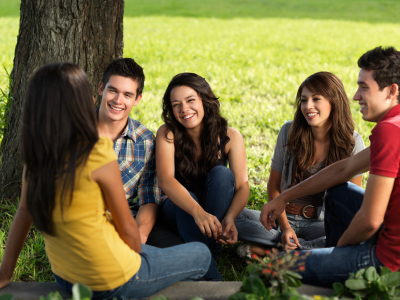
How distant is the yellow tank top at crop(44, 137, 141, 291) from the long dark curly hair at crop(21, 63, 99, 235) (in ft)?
0.14

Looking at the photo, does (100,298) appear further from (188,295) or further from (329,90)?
(329,90)

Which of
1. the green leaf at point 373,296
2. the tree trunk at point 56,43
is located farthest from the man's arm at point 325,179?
the tree trunk at point 56,43

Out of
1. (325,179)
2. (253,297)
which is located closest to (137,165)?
(325,179)

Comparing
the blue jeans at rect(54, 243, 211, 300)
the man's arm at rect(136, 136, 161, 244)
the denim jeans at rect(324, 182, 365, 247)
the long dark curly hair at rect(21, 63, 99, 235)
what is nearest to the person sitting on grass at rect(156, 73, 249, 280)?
the man's arm at rect(136, 136, 161, 244)

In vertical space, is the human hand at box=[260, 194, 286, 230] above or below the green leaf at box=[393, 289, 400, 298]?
above

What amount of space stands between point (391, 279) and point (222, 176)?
4.39 feet

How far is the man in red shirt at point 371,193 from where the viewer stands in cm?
200

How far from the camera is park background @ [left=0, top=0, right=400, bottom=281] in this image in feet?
14.9

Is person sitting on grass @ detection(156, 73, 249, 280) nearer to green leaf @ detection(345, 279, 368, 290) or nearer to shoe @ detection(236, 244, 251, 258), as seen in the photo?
shoe @ detection(236, 244, 251, 258)

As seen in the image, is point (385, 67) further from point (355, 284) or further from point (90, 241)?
point (90, 241)

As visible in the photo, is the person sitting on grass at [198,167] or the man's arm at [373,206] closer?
the man's arm at [373,206]

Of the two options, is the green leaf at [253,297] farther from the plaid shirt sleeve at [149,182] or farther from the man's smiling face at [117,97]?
the man's smiling face at [117,97]

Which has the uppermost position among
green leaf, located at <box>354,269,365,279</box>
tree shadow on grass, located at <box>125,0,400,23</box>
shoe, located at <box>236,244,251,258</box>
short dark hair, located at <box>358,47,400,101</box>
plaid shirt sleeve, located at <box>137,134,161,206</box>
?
tree shadow on grass, located at <box>125,0,400,23</box>

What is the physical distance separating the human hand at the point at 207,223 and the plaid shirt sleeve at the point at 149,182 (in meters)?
0.52
